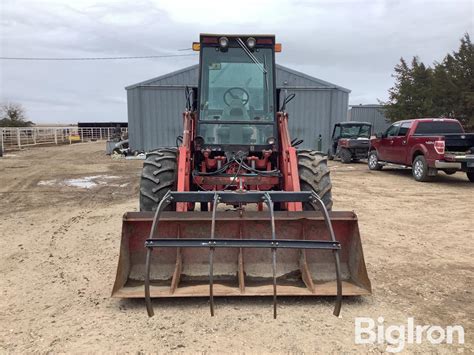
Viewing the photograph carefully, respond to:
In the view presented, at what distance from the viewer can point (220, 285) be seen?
3.88 metres

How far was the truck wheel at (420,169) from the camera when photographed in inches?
480


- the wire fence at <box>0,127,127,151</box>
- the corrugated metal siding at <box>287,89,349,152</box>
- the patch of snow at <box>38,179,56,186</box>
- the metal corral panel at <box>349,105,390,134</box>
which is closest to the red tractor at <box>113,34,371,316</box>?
the patch of snow at <box>38,179,56,186</box>

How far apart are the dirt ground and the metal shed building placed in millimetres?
14128

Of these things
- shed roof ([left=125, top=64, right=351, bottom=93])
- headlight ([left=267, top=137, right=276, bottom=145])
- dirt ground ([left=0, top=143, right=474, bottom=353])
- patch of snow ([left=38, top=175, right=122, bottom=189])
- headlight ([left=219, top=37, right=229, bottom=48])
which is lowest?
patch of snow ([left=38, top=175, right=122, bottom=189])

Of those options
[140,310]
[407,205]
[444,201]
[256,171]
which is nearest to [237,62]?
[256,171]

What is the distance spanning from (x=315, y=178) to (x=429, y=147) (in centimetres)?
807

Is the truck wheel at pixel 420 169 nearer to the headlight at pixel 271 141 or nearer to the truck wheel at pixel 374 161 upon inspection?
the truck wheel at pixel 374 161

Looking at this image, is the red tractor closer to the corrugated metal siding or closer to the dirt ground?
the dirt ground

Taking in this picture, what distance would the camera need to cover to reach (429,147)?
11.9 meters

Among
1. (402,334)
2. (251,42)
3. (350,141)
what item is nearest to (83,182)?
(251,42)

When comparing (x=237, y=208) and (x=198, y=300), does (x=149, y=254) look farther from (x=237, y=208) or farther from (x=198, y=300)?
(x=237, y=208)

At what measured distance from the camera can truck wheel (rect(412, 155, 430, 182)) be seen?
1219 cm

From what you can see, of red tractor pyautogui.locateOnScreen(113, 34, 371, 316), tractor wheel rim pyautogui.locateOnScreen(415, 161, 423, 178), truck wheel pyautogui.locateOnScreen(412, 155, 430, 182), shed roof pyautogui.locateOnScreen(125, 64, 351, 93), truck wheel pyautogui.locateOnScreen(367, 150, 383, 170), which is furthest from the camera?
shed roof pyautogui.locateOnScreen(125, 64, 351, 93)

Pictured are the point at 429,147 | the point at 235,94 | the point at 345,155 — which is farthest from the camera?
the point at 345,155
